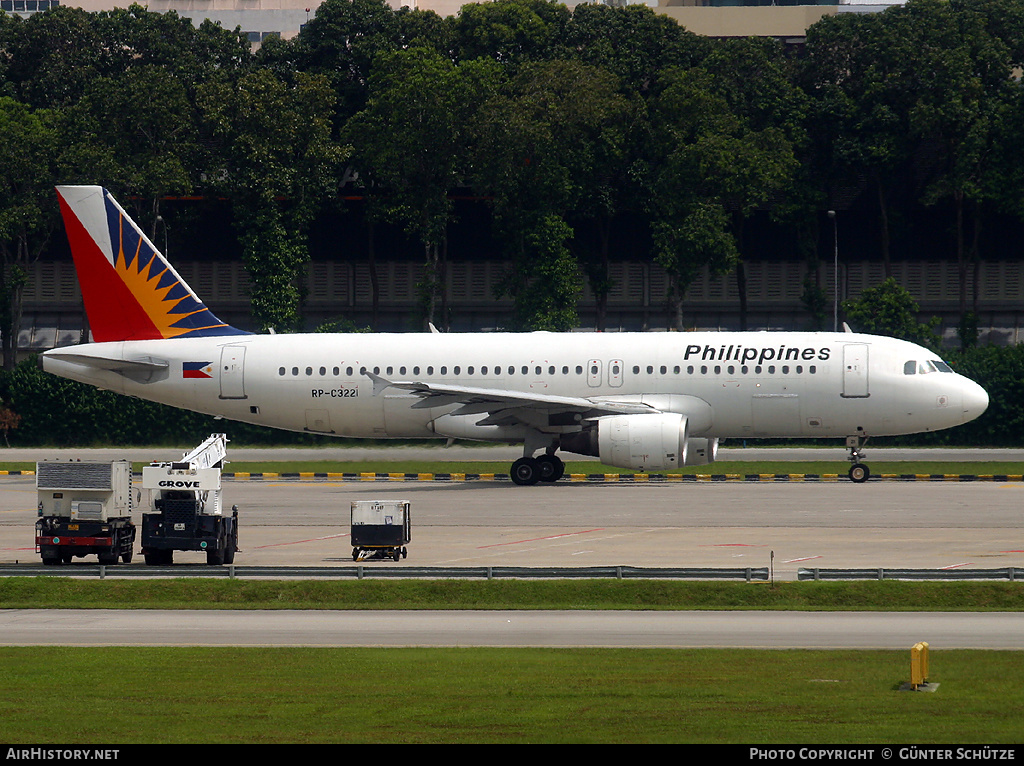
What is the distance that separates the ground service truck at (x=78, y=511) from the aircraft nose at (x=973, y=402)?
2628cm

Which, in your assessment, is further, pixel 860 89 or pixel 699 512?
pixel 860 89

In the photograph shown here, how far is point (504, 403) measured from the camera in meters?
42.2

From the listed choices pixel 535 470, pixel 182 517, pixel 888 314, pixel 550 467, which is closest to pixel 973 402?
pixel 550 467

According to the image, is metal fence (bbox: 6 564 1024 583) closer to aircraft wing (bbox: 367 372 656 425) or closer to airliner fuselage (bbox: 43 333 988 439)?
aircraft wing (bbox: 367 372 656 425)

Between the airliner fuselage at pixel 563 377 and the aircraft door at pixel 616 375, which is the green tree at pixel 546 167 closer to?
the airliner fuselage at pixel 563 377

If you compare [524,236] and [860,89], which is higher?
[860,89]

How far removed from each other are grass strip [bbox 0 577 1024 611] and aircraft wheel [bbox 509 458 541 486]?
20158 millimetres

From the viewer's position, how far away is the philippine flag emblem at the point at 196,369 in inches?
1806

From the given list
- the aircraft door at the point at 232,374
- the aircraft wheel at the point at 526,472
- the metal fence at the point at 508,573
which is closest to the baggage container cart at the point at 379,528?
the metal fence at the point at 508,573

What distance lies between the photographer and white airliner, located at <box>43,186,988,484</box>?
42281 mm

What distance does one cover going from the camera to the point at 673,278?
247ft

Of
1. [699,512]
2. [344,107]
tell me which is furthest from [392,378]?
[344,107]
